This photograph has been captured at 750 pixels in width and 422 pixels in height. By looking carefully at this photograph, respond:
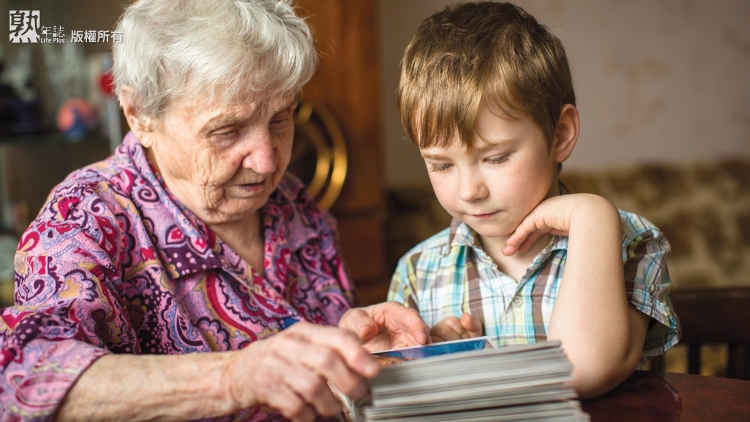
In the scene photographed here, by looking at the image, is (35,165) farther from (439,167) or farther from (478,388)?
(478,388)

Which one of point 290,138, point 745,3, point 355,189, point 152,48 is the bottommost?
point 355,189

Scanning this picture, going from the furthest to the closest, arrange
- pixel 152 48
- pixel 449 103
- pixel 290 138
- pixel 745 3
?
pixel 745 3 → pixel 290 138 → pixel 152 48 → pixel 449 103

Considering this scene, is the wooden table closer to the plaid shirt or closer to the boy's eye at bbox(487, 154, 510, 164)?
the plaid shirt

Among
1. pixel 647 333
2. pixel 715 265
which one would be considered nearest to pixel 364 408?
pixel 647 333

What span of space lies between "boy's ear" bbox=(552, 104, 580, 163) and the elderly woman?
0.45m

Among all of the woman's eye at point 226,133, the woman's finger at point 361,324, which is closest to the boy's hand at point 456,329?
the woman's finger at point 361,324

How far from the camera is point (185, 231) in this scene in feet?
4.76

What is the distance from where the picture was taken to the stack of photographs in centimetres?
84

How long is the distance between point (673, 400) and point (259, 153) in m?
0.87

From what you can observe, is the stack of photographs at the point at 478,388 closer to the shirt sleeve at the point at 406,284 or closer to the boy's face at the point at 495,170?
the boy's face at the point at 495,170

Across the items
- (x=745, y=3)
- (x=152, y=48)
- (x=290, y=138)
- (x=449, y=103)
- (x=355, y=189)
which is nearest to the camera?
(x=449, y=103)

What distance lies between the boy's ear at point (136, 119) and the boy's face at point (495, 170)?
23.2 inches

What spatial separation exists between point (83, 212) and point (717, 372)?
114 inches

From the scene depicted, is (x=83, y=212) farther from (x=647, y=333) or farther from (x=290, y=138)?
(x=647, y=333)
